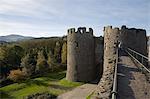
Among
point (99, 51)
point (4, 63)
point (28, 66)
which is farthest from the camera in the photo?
point (4, 63)

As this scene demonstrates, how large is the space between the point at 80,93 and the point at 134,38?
8178 millimetres

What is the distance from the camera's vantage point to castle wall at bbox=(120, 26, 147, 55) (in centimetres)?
2462

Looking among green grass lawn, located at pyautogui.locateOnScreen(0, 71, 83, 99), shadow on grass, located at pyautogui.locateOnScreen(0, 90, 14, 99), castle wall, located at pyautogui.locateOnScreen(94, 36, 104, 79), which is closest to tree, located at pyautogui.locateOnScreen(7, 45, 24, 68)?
green grass lawn, located at pyautogui.locateOnScreen(0, 71, 83, 99)

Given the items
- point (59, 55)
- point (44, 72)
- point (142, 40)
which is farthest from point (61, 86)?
point (59, 55)

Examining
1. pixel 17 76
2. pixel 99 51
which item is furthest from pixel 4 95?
pixel 99 51

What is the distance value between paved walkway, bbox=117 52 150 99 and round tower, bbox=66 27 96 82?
13041 mm

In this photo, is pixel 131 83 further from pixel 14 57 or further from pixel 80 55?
pixel 14 57

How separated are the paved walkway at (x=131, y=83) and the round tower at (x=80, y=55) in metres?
13.0

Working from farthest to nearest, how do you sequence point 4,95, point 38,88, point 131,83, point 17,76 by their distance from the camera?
point 17,76 < point 38,88 < point 4,95 < point 131,83

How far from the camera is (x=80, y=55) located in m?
34.8

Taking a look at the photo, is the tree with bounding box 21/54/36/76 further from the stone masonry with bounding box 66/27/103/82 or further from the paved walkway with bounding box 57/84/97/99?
the paved walkway with bounding box 57/84/97/99

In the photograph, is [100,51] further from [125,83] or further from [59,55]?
[59,55]

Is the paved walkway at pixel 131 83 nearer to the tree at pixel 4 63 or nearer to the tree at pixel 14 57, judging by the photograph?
the tree at pixel 4 63

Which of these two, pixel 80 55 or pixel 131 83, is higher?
pixel 80 55
